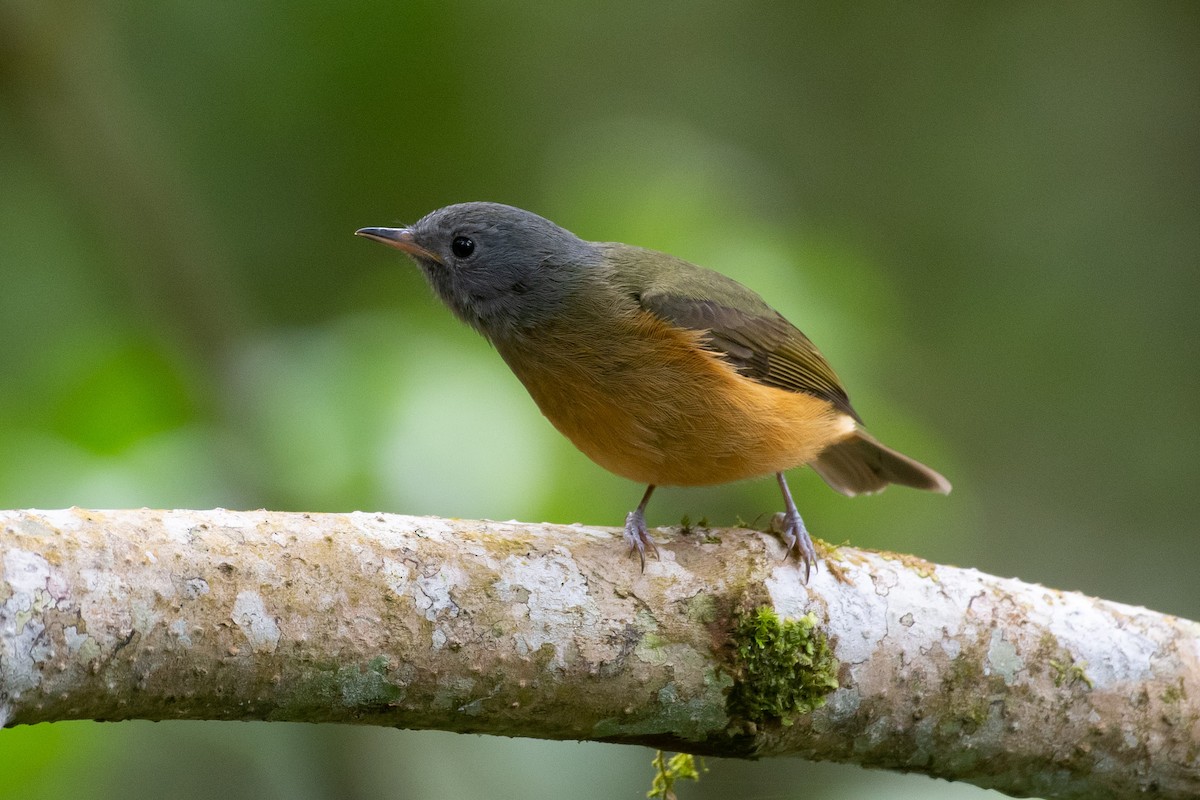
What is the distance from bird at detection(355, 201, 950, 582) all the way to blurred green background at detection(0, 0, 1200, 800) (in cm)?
13

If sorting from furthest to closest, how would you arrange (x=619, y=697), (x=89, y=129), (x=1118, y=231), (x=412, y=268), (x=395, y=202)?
(x=1118, y=231) < (x=395, y=202) < (x=412, y=268) < (x=89, y=129) < (x=619, y=697)

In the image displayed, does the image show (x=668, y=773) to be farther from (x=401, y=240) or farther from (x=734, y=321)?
(x=401, y=240)

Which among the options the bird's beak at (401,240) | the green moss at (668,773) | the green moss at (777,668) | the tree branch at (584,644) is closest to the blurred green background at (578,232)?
the bird's beak at (401,240)

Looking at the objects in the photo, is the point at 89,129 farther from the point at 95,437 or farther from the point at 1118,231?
the point at 1118,231

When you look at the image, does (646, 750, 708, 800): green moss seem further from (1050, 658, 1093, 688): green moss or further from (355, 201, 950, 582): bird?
(1050, 658, 1093, 688): green moss

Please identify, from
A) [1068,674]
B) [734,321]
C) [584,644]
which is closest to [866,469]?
[734,321]

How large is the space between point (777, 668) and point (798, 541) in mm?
514

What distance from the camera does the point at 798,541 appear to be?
3652 mm

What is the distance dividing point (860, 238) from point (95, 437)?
200 inches

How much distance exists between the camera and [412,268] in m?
5.20

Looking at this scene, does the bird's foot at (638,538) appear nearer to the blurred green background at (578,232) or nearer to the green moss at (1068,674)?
the blurred green background at (578,232)

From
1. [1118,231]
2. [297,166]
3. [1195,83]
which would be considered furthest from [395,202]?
[1195,83]

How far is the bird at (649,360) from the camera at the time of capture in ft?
12.9

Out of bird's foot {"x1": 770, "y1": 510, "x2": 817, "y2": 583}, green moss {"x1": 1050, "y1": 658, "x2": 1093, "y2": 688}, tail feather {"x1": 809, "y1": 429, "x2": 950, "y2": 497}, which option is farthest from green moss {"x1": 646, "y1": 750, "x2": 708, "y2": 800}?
tail feather {"x1": 809, "y1": 429, "x2": 950, "y2": 497}
